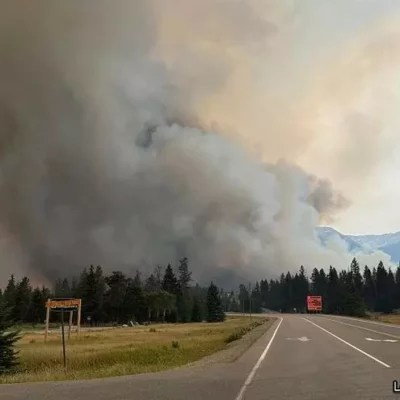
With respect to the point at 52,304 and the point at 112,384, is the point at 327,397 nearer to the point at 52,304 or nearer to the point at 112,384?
the point at 112,384

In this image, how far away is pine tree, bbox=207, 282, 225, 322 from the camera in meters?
137

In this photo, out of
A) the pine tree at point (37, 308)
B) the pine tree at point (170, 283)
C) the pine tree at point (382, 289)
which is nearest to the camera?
the pine tree at point (37, 308)

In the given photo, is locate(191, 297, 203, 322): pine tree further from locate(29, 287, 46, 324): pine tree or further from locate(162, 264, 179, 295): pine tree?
locate(29, 287, 46, 324): pine tree

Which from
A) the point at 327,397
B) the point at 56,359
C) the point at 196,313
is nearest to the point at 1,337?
the point at 56,359

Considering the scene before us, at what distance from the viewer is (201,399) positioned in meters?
10.6

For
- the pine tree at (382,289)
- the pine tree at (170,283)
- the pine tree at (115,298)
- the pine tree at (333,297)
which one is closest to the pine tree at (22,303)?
the pine tree at (115,298)

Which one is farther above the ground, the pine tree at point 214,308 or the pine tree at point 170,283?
the pine tree at point 170,283

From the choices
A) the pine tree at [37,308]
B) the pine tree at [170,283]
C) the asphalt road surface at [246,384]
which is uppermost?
the pine tree at [170,283]

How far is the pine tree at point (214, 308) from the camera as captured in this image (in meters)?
137

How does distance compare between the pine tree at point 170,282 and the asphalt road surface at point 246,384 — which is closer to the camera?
the asphalt road surface at point 246,384

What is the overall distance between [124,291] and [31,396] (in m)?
136

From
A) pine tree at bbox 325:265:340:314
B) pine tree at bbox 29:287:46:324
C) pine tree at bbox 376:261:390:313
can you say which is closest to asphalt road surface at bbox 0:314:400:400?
pine tree at bbox 29:287:46:324

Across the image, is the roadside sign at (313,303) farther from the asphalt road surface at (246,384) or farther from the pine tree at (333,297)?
the asphalt road surface at (246,384)

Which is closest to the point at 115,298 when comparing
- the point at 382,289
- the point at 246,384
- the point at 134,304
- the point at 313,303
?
the point at 134,304
